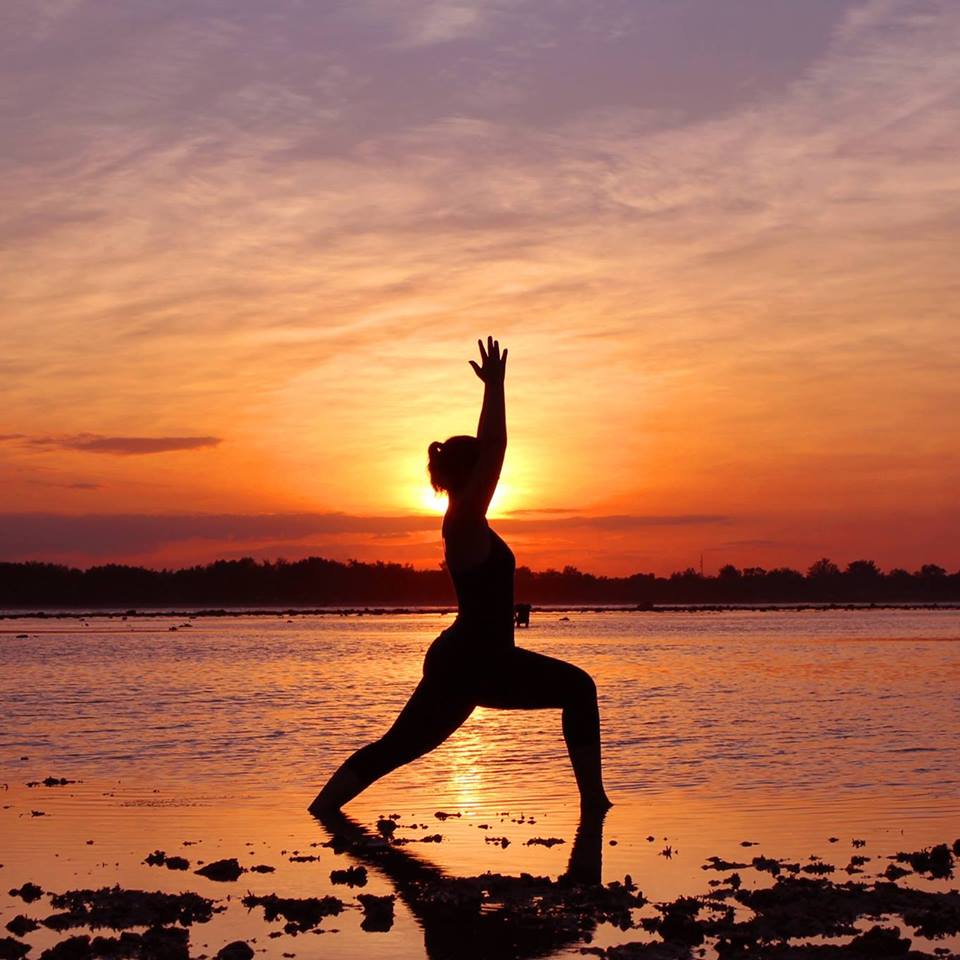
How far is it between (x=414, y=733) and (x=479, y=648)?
0.78m

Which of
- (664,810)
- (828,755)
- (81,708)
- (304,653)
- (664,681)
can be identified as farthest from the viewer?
(304,653)

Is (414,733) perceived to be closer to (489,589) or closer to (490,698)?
(490,698)

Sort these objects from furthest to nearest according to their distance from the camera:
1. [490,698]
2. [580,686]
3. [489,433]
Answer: [580,686], [490,698], [489,433]

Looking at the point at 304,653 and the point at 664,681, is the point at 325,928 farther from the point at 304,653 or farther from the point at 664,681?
the point at 304,653

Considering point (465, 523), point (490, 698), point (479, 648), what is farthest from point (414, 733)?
point (465, 523)

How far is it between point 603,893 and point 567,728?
2345 mm

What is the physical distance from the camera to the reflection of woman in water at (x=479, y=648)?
8336 millimetres

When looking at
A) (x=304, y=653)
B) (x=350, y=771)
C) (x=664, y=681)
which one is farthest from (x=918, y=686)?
(x=304, y=653)

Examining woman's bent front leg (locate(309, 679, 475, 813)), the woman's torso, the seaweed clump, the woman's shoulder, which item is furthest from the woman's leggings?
the seaweed clump

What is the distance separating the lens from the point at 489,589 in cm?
856

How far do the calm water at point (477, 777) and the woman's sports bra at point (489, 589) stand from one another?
1.36m

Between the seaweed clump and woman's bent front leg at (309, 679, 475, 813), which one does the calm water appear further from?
woman's bent front leg at (309, 679, 475, 813)

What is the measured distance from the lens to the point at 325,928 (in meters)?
6.28

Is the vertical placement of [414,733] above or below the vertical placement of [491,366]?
below
